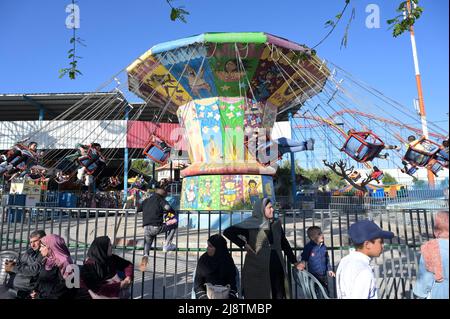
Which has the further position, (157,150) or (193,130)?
(157,150)

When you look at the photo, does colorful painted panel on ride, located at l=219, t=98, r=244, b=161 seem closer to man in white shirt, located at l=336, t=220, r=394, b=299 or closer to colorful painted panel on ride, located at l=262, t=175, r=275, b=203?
colorful painted panel on ride, located at l=262, t=175, r=275, b=203

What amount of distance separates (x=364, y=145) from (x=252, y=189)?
14.5ft

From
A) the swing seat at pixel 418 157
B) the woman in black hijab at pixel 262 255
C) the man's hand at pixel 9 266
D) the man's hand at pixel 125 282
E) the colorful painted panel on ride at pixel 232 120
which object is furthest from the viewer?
the colorful painted panel on ride at pixel 232 120

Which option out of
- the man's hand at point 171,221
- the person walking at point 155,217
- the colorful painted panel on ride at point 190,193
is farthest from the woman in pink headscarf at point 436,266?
the colorful painted panel on ride at point 190,193

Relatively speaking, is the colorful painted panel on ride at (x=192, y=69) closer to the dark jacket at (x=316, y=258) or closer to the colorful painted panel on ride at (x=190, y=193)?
the colorful painted panel on ride at (x=190, y=193)

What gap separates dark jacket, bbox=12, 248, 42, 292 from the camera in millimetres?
3459

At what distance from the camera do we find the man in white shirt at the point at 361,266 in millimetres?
2139

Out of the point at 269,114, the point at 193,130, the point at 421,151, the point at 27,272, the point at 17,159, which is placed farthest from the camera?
the point at 269,114

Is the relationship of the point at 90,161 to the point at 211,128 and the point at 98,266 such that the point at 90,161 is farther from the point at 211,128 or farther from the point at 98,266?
the point at 98,266

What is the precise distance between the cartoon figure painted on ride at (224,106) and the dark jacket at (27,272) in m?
6.69

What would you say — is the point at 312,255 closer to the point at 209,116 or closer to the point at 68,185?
the point at 209,116

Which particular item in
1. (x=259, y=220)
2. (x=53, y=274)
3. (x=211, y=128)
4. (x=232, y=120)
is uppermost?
(x=232, y=120)

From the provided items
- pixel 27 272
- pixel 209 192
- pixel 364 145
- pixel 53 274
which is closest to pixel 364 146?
pixel 364 145

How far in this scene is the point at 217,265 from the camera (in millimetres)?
3100
